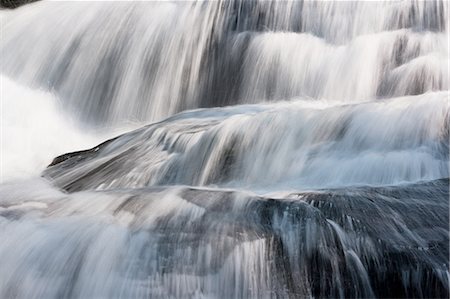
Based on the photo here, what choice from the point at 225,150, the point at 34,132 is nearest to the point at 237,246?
the point at 225,150

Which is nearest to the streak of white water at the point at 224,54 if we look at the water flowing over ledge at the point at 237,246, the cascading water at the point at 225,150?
the cascading water at the point at 225,150

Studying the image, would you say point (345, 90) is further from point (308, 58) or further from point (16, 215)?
point (16, 215)

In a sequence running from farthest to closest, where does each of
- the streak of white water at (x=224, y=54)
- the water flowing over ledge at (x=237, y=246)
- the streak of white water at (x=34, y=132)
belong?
the streak of white water at (x=224, y=54) → the streak of white water at (x=34, y=132) → the water flowing over ledge at (x=237, y=246)

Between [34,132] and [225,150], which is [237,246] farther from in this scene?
[34,132]

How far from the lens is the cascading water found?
112 inches

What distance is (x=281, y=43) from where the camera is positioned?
6387 millimetres

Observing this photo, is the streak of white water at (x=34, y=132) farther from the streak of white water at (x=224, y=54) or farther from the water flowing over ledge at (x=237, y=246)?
the water flowing over ledge at (x=237, y=246)

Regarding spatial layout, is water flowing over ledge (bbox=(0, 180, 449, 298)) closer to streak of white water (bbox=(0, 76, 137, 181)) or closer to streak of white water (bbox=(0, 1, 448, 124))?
streak of white water (bbox=(0, 76, 137, 181))

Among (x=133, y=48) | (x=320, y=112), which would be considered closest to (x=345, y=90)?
(x=320, y=112)

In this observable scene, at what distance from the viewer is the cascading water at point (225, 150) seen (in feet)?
9.37

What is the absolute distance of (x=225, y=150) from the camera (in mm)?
4375

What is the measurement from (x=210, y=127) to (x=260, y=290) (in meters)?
2.02

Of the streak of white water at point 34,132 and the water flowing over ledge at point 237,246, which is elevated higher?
the water flowing over ledge at point 237,246

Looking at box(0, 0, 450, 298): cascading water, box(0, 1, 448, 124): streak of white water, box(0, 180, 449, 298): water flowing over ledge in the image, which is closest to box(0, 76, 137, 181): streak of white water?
box(0, 0, 450, 298): cascading water
